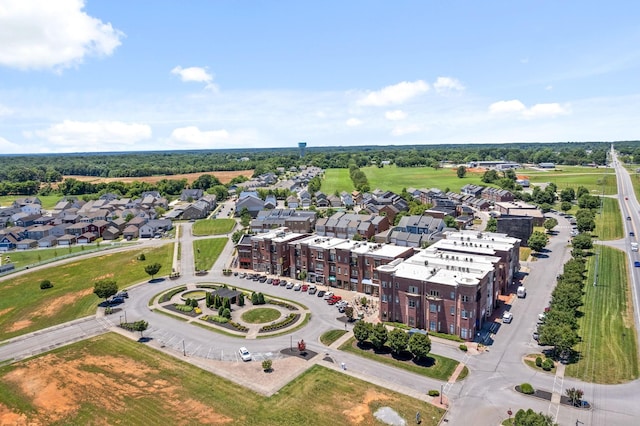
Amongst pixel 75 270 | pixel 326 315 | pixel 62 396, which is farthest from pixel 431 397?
pixel 75 270

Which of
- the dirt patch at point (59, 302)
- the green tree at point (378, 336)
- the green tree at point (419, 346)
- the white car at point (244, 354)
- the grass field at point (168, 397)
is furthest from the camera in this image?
the dirt patch at point (59, 302)

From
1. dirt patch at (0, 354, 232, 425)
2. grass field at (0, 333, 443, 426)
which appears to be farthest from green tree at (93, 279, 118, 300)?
grass field at (0, 333, 443, 426)

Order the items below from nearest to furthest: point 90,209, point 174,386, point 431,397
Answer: point 431,397, point 174,386, point 90,209

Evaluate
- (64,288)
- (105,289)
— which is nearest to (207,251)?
(64,288)

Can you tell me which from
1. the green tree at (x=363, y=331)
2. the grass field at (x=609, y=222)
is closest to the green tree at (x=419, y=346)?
the green tree at (x=363, y=331)

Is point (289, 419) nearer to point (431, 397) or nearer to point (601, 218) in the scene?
point (431, 397)

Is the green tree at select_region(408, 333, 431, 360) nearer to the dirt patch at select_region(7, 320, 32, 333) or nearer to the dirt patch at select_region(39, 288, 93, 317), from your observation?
the dirt patch at select_region(39, 288, 93, 317)

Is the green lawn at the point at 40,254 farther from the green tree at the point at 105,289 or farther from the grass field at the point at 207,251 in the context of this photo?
the green tree at the point at 105,289
